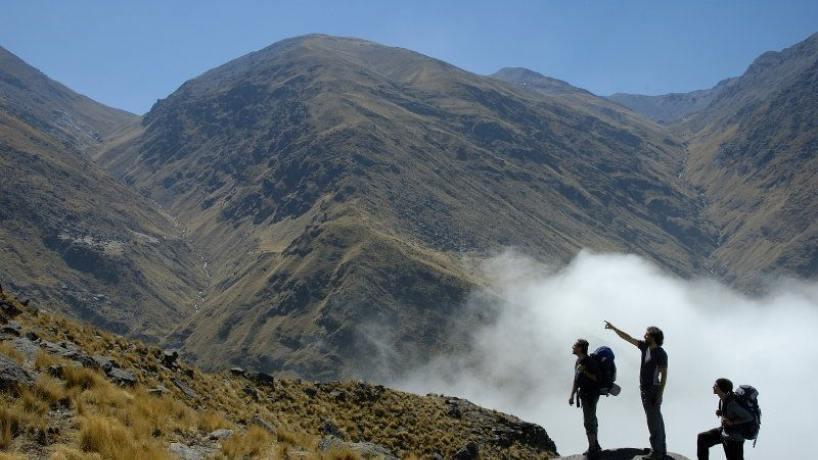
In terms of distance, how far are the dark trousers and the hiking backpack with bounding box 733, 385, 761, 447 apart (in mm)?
357

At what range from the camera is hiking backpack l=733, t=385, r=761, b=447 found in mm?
14664

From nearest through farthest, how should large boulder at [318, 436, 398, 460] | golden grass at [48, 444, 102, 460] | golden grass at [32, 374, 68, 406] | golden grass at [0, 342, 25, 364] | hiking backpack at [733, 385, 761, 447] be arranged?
golden grass at [48, 444, 102, 460] → hiking backpack at [733, 385, 761, 447] → golden grass at [32, 374, 68, 406] → golden grass at [0, 342, 25, 364] → large boulder at [318, 436, 398, 460]

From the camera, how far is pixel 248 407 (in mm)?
24094

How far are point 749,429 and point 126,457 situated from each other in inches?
521

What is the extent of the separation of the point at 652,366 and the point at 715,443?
2.26 m

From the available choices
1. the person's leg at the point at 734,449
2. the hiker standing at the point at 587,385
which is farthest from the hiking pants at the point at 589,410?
the person's leg at the point at 734,449

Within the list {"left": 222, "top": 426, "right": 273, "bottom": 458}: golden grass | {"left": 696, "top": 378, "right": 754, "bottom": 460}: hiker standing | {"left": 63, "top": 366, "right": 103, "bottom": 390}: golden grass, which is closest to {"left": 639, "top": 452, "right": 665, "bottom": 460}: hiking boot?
{"left": 696, "top": 378, "right": 754, "bottom": 460}: hiker standing

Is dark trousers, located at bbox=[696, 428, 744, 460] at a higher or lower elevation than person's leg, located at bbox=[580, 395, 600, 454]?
higher

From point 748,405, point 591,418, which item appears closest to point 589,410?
point 591,418

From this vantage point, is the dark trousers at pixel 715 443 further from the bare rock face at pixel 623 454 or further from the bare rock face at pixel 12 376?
the bare rock face at pixel 12 376

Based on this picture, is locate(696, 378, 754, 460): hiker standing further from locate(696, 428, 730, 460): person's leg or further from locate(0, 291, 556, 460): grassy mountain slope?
locate(0, 291, 556, 460): grassy mountain slope

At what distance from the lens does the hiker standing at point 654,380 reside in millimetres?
15781

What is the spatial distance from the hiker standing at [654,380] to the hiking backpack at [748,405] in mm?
1637

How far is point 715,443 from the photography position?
1559 centimetres
